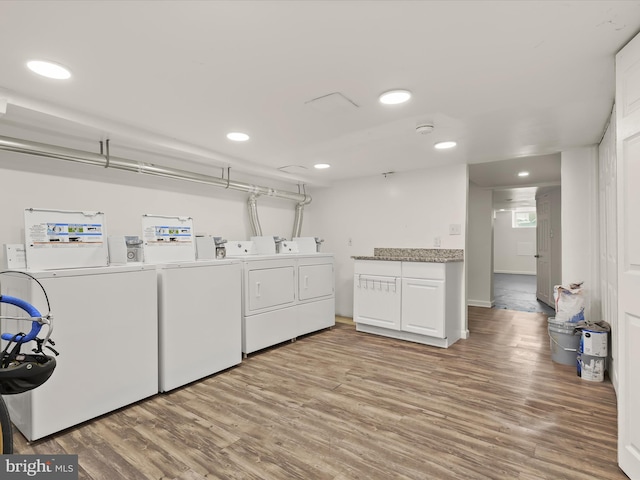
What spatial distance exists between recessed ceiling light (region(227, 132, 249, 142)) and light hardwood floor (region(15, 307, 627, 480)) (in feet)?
7.05

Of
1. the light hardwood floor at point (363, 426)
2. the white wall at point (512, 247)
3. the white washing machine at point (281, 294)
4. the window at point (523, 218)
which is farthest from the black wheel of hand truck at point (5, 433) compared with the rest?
the window at point (523, 218)

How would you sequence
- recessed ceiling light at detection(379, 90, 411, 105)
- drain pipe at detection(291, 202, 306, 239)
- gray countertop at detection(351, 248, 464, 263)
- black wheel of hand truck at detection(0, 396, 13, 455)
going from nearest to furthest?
1. black wheel of hand truck at detection(0, 396, 13, 455)
2. recessed ceiling light at detection(379, 90, 411, 105)
3. gray countertop at detection(351, 248, 464, 263)
4. drain pipe at detection(291, 202, 306, 239)

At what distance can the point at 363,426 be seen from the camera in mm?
2131

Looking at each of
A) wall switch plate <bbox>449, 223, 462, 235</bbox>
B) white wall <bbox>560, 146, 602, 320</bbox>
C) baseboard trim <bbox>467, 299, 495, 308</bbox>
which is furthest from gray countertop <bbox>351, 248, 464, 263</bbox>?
baseboard trim <bbox>467, 299, 495, 308</bbox>

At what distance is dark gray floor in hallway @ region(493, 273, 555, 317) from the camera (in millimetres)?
5902

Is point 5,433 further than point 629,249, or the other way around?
point 629,249

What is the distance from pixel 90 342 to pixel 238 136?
77.6 inches

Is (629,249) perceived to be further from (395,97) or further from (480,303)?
(480,303)

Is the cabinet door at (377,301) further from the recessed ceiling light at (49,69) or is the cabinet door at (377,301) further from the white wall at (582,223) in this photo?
the recessed ceiling light at (49,69)

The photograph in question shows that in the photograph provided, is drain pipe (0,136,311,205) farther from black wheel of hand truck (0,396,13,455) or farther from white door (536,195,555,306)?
white door (536,195,555,306)

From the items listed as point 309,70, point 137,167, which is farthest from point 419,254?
point 137,167

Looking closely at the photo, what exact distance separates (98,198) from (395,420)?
308 centimetres

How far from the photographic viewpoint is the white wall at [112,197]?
2566mm
